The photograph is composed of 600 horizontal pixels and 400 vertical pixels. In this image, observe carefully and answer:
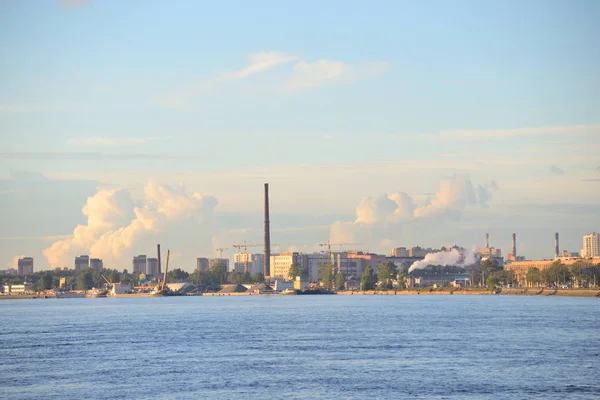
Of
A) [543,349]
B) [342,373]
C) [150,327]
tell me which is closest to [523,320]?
[543,349]

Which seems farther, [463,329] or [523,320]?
[523,320]

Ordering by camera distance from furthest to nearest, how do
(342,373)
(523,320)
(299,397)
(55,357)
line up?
(523,320) < (55,357) < (342,373) < (299,397)

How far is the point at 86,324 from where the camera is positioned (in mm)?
114250

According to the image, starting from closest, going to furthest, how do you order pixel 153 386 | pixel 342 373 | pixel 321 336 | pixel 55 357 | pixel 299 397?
1. pixel 299 397
2. pixel 153 386
3. pixel 342 373
4. pixel 55 357
5. pixel 321 336

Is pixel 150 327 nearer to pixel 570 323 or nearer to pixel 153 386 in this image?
pixel 570 323

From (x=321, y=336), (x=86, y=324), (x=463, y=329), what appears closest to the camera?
(x=321, y=336)

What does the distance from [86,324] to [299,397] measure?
236ft

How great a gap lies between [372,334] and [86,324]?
44.8 meters

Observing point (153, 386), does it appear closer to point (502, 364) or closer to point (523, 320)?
point (502, 364)

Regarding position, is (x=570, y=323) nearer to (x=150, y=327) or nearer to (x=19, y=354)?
(x=150, y=327)

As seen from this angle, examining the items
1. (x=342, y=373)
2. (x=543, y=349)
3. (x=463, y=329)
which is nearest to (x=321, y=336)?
(x=463, y=329)

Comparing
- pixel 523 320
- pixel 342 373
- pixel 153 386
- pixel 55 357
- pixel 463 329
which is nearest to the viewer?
pixel 153 386

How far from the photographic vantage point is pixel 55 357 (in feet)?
224

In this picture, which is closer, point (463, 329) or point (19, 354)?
point (19, 354)
